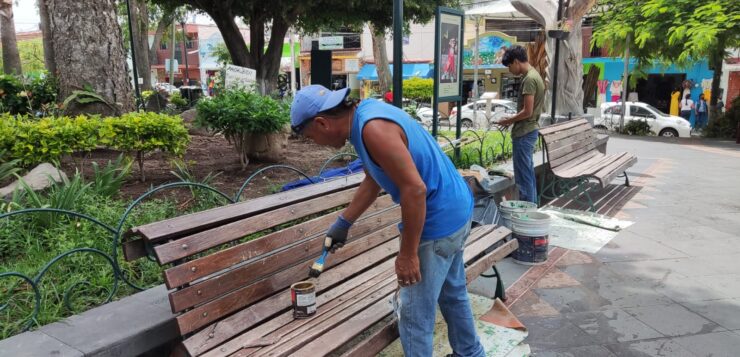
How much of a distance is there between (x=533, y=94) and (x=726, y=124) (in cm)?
1506

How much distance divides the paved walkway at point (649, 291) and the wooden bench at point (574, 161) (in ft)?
1.85

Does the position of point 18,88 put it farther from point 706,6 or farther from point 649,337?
point 706,6

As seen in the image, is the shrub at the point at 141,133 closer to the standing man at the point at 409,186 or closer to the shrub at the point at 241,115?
the shrub at the point at 241,115

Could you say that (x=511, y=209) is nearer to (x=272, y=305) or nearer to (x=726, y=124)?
(x=272, y=305)

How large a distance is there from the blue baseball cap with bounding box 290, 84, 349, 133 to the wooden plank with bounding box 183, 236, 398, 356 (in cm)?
84

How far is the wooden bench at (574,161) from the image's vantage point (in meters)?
5.80

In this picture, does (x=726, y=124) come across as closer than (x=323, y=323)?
No

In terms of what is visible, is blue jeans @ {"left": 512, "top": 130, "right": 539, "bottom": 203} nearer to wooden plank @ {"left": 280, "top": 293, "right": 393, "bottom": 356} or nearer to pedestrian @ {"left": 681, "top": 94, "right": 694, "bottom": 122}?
wooden plank @ {"left": 280, "top": 293, "right": 393, "bottom": 356}

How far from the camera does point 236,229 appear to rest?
237cm

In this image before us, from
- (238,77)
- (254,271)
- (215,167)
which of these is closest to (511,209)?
(254,271)

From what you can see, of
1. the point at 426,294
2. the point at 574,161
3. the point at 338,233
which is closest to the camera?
the point at 426,294

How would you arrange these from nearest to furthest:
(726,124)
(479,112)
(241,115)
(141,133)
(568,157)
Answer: (141,133) → (241,115) → (568,157) → (726,124) → (479,112)

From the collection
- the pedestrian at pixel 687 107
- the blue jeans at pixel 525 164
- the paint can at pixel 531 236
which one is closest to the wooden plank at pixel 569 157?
the blue jeans at pixel 525 164

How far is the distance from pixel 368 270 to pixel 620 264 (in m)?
2.57
